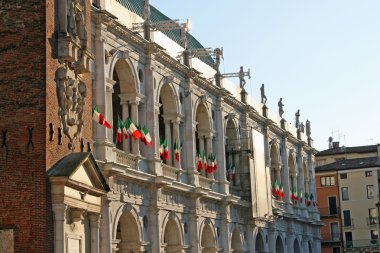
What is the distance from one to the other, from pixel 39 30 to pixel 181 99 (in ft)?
65.2

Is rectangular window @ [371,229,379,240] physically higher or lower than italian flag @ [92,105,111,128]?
lower

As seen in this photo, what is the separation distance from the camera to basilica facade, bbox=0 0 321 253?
947 inches

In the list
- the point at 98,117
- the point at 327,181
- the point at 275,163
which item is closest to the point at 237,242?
the point at 275,163

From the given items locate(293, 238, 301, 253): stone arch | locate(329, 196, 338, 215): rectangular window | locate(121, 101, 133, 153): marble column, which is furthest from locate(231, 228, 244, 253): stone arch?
locate(329, 196, 338, 215): rectangular window

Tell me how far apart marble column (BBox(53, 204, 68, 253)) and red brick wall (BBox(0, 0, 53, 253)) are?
0.61 feet

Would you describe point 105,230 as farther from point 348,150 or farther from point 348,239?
point 348,150

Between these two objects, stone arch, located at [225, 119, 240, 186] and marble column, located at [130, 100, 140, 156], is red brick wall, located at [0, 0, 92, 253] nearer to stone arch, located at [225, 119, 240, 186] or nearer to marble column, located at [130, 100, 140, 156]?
marble column, located at [130, 100, 140, 156]

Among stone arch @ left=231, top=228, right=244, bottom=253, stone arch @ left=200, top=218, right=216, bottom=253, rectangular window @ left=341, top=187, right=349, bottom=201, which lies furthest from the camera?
→ rectangular window @ left=341, top=187, right=349, bottom=201

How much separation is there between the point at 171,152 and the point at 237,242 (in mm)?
10864

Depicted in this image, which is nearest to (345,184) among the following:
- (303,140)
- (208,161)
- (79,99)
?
(303,140)

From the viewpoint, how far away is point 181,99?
42.9 meters

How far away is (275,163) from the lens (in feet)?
199

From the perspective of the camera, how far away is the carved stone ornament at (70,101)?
78.6ft

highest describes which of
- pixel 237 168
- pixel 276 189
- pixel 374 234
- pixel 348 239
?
pixel 237 168
